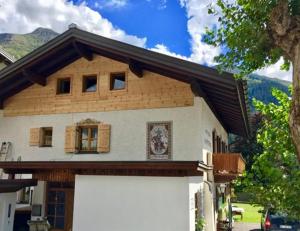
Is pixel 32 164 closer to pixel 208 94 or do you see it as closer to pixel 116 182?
pixel 116 182

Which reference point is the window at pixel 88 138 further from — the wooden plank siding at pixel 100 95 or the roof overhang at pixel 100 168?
the roof overhang at pixel 100 168

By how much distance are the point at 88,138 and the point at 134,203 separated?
397 cm

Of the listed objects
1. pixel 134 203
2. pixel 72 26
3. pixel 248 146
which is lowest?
pixel 134 203

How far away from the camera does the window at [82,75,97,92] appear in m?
14.8

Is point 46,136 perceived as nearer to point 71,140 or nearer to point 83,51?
point 71,140

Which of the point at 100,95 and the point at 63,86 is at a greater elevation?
the point at 63,86

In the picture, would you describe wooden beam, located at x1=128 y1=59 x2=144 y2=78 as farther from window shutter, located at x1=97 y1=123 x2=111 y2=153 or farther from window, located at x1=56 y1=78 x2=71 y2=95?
window, located at x1=56 y1=78 x2=71 y2=95

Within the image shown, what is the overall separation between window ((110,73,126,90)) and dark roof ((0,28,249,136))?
698 millimetres

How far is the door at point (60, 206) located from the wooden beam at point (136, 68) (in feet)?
17.9

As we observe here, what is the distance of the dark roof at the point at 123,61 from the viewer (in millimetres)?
11594

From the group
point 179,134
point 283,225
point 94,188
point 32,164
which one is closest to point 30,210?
point 32,164

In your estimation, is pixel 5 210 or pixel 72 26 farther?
pixel 72 26

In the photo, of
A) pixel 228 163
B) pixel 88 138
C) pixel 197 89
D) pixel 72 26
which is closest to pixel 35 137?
pixel 88 138

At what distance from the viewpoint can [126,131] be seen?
45.0ft
